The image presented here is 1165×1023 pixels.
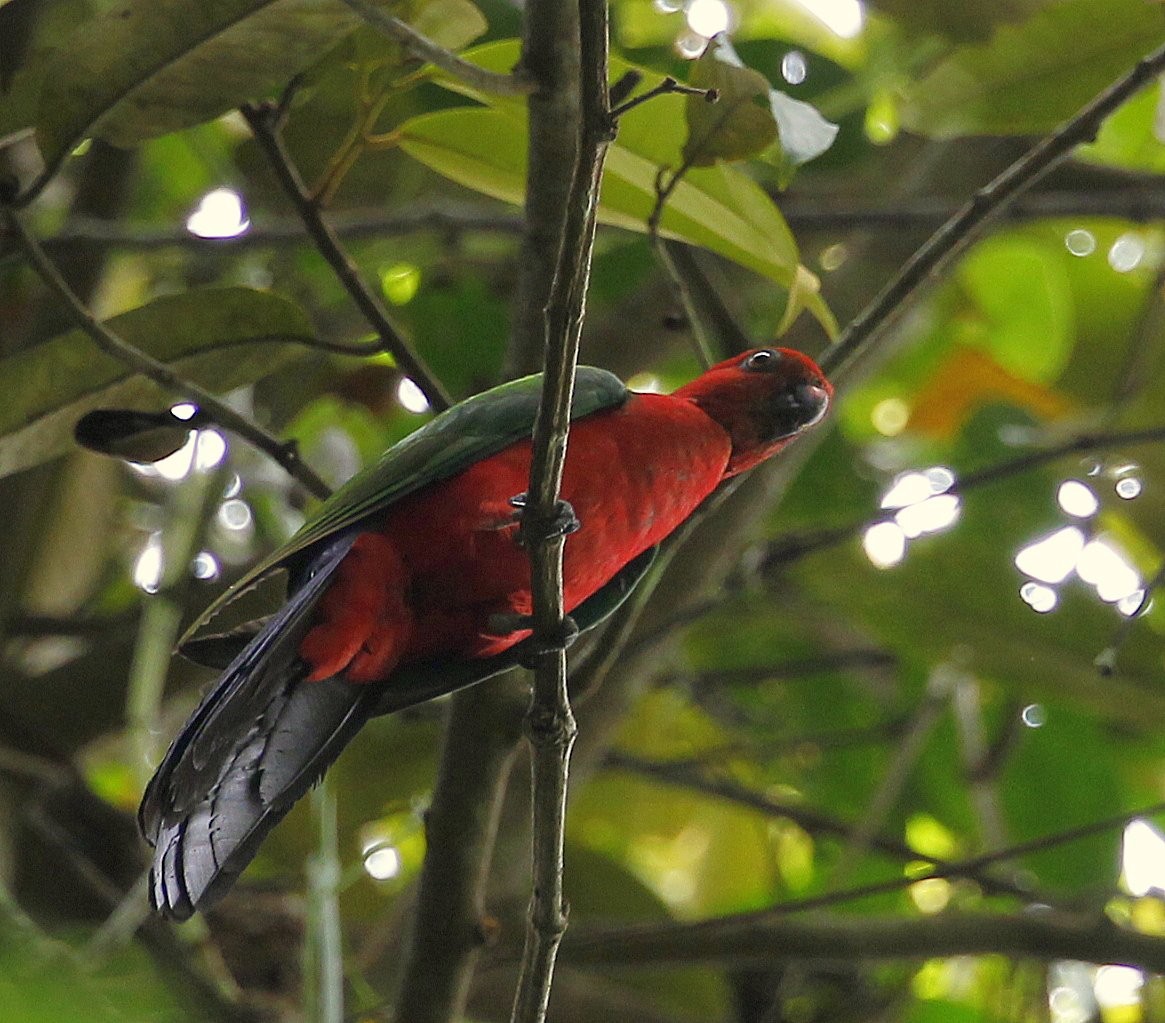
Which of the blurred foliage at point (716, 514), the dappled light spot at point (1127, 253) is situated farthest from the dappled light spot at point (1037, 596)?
the dappled light spot at point (1127, 253)

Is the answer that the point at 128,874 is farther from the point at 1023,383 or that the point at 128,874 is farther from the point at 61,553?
the point at 1023,383

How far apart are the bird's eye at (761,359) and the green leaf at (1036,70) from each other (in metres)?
0.55

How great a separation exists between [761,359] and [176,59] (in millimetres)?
883

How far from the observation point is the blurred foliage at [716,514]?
1.92 meters

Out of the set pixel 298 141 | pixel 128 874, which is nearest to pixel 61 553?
pixel 128 874

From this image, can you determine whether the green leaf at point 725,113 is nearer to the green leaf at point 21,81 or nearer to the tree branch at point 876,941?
the green leaf at point 21,81

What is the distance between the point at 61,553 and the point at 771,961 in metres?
1.61

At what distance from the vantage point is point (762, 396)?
2141 mm

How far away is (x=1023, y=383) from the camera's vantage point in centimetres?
336

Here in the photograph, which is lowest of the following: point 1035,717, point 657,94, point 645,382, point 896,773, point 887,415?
point 657,94

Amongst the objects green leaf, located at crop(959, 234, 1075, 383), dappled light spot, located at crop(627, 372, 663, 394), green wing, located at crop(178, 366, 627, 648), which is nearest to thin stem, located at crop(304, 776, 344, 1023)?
green wing, located at crop(178, 366, 627, 648)

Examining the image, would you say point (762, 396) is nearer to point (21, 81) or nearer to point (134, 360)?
point (134, 360)

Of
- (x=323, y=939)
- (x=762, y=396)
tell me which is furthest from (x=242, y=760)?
(x=762, y=396)

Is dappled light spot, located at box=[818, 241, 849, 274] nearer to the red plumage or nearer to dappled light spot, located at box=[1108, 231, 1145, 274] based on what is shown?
dappled light spot, located at box=[1108, 231, 1145, 274]
